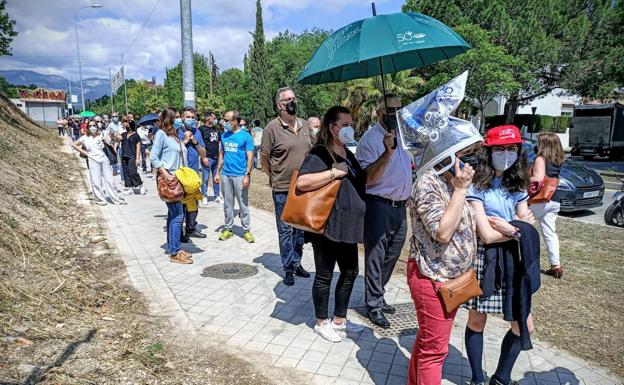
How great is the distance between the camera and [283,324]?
13.8ft

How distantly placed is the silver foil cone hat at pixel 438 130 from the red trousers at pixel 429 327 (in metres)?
0.65

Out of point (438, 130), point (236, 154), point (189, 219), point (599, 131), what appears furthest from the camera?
point (599, 131)

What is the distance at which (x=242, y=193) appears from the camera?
682cm

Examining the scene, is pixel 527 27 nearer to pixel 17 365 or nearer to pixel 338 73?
pixel 338 73

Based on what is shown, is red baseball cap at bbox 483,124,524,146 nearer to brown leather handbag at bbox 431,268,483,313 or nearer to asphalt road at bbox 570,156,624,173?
brown leather handbag at bbox 431,268,483,313

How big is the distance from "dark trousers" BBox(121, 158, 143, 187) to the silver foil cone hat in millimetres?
10182

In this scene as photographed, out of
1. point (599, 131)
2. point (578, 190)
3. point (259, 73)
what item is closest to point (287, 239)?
point (578, 190)

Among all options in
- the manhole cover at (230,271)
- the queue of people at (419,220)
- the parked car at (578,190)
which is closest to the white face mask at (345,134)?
the queue of people at (419,220)

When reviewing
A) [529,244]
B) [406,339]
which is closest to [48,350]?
[406,339]

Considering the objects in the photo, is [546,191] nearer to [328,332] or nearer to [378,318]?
[378,318]

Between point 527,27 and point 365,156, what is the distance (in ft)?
74.6

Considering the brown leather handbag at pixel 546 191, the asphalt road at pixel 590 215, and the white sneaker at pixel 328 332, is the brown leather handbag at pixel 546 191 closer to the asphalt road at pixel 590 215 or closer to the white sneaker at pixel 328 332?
the white sneaker at pixel 328 332

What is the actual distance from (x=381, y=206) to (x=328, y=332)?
1219mm

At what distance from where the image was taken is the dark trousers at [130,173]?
11.3 metres
